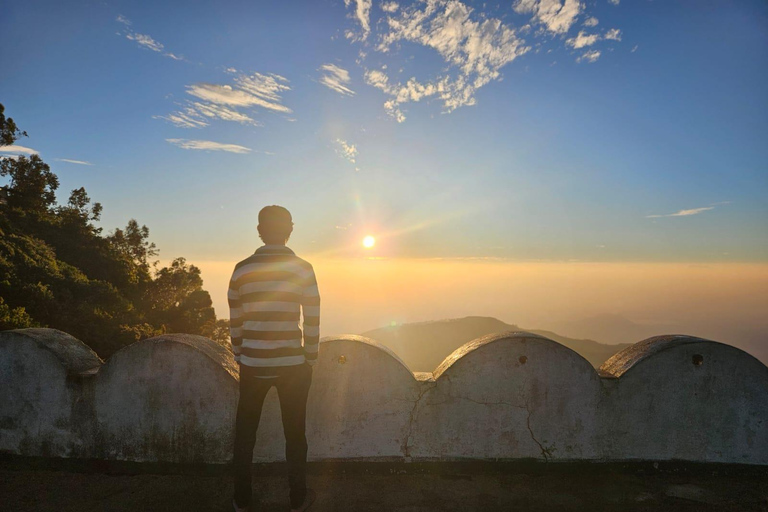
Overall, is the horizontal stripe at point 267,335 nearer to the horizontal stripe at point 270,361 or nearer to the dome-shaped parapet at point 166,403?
the horizontal stripe at point 270,361

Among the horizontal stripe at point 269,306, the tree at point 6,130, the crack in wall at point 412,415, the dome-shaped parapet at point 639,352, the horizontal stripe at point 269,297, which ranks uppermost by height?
the tree at point 6,130

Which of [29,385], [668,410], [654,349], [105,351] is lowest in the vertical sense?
[105,351]

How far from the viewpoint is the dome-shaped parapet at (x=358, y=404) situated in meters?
3.47

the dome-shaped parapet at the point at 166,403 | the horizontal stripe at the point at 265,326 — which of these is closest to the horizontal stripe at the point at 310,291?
the horizontal stripe at the point at 265,326

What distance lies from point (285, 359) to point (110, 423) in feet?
6.34

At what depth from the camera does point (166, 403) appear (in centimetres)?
346

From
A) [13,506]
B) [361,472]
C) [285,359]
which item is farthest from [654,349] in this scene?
[13,506]

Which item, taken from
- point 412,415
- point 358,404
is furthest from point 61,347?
point 412,415

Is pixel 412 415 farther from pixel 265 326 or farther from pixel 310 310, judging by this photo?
pixel 265 326

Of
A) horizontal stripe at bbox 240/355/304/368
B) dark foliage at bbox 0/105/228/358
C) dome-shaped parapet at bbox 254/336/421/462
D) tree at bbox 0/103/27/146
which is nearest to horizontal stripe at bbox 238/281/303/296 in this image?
horizontal stripe at bbox 240/355/304/368

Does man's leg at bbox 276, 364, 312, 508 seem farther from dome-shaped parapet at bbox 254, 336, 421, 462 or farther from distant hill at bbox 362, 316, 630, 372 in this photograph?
distant hill at bbox 362, 316, 630, 372

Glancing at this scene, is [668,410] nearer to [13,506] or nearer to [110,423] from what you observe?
[110,423]

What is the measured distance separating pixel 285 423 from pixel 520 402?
1923 millimetres

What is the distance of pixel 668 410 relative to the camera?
3.53m
